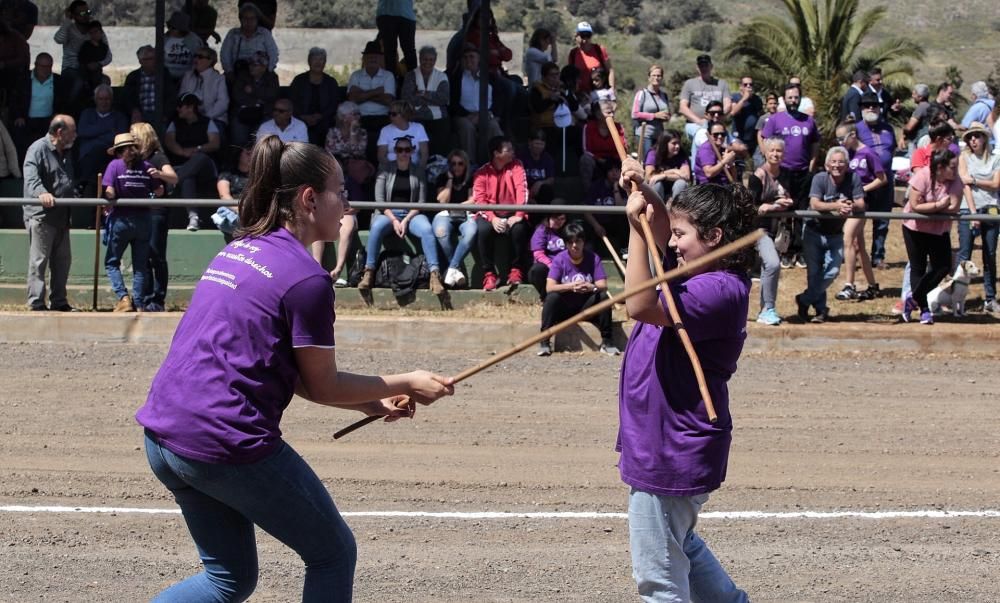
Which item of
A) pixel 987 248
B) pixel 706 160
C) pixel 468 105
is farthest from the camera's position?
pixel 468 105

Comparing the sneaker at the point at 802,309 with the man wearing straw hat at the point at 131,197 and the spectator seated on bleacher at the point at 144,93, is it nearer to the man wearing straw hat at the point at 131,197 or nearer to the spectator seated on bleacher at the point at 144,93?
the man wearing straw hat at the point at 131,197

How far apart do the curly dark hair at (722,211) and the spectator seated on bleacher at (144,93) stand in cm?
1084

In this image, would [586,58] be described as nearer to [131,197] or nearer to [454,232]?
[454,232]

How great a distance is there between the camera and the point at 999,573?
6062 millimetres

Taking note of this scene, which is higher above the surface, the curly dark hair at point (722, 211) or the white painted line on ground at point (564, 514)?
the curly dark hair at point (722, 211)

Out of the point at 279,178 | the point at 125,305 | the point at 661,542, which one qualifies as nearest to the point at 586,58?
the point at 125,305

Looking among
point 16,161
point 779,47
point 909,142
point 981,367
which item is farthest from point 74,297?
point 779,47

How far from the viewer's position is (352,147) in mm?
13961

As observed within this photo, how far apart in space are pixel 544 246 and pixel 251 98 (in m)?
4.37

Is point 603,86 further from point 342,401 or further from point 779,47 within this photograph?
point 342,401

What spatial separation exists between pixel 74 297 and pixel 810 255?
22.9 feet

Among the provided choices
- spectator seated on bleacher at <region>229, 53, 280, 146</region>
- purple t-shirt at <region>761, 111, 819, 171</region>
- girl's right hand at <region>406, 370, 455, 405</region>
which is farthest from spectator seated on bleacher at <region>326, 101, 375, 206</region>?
girl's right hand at <region>406, 370, 455, 405</region>

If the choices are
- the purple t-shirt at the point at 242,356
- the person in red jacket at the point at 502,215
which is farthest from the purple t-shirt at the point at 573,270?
the purple t-shirt at the point at 242,356

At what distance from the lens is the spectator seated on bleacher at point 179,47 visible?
51.1ft
